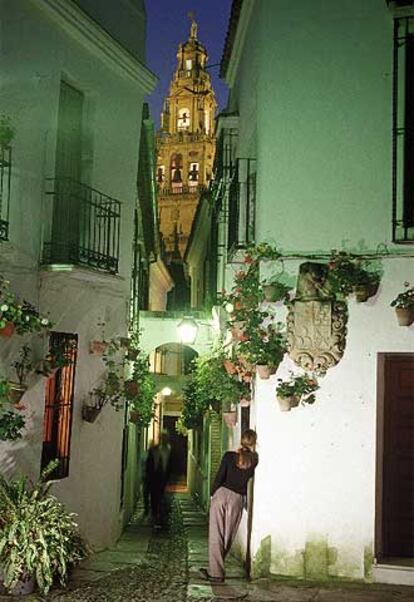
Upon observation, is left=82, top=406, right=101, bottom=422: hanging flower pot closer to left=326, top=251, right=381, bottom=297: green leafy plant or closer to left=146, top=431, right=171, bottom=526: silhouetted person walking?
left=326, top=251, right=381, bottom=297: green leafy plant

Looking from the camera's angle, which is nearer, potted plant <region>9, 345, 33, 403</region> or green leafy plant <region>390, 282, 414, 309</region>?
green leafy plant <region>390, 282, 414, 309</region>

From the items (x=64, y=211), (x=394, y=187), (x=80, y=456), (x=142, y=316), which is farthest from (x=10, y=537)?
(x=142, y=316)

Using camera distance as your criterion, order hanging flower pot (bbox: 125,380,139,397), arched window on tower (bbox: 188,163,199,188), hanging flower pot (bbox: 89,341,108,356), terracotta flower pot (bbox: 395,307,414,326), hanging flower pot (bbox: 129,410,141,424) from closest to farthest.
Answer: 1. terracotta flower pot (bbox: 395,307,414,326)
2. hanging flower pot (bbox: 89,341,108,356)
3. hanging flower pot (bbox: 125,380,139,397)
4. hanging flower pot (bbox: 129,410,141,424)
5. arched window on tower (bbox: 188,163,199,188)

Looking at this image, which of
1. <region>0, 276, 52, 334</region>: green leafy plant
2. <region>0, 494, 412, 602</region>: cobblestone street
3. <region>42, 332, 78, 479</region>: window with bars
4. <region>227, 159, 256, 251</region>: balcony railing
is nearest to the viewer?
<region>0, 494, 412, 602</region>: cobblestone street

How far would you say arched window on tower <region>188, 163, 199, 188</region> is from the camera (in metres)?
68.6

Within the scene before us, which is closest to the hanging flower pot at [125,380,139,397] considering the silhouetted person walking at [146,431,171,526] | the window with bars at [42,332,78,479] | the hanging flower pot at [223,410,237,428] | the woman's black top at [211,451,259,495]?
the window with bars at [42,332,78,479]

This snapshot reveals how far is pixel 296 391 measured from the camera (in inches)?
378

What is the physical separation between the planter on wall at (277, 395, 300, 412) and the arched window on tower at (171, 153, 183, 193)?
60.5 meters

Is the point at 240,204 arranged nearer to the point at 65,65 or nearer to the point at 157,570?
the point at 65,65

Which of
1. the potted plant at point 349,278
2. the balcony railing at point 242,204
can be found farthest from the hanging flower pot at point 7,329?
the potted plant at point 349,278

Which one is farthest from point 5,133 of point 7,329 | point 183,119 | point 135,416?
point 183,119

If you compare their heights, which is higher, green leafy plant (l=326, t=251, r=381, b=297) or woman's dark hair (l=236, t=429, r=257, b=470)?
green leafy plant (l=326, t=251, r=381, b=297)

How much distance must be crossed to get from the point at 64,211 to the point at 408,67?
17.4 feet

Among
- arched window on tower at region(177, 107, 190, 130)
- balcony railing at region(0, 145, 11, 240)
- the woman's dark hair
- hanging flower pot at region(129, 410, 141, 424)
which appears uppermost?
arched window on tower at region(177, 107, 190, 130)
